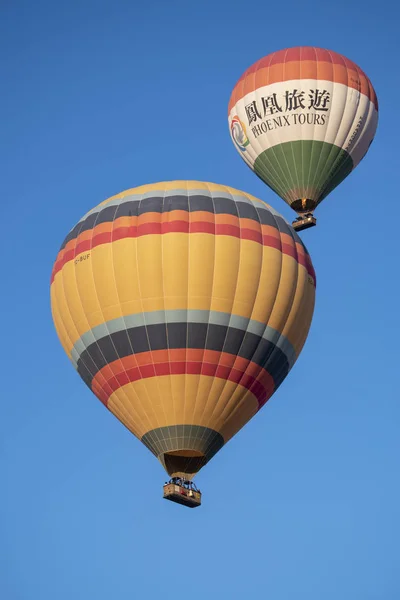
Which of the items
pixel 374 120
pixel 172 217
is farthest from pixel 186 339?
pixel 374 120

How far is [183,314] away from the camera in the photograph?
1120 inches

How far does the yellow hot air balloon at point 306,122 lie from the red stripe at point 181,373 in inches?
320

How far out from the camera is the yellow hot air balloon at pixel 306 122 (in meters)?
36.1

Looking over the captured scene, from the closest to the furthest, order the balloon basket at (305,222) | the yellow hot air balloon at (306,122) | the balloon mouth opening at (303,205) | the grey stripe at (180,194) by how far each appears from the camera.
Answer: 1. the grey stripe at (180,194)
2. the yellow hot air balloon at (306,122)
3. the balloon basket at (305,222)
4. the balloon mouth opening at (303,205)

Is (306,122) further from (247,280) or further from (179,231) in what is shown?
(247,280)

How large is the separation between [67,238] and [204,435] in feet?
17.3

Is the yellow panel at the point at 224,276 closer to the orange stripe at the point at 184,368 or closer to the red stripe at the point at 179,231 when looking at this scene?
the red stripe at the point at 179,231

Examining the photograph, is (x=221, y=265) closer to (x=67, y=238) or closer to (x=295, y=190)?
(x=67, y=238)

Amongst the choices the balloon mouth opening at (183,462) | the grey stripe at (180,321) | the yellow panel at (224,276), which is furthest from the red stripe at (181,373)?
the balloon mouth opening at (183,462)

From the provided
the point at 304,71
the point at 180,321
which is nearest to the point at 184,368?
the point at 180,321

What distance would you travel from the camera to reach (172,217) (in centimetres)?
→ 2912

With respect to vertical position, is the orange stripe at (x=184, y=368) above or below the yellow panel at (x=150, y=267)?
below

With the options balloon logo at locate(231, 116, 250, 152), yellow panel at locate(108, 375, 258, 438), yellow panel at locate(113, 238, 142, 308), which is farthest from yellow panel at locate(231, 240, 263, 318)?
balloon logo at locate(231, 116, 250, 152)

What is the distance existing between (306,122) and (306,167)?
113 centimetres
